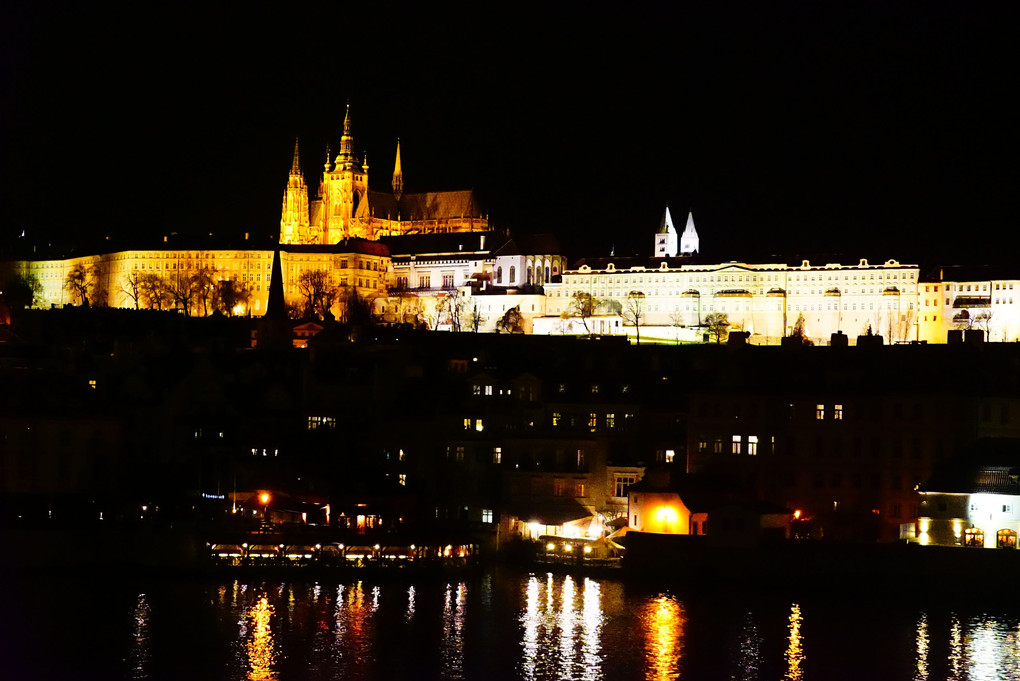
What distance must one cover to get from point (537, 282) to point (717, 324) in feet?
80.6

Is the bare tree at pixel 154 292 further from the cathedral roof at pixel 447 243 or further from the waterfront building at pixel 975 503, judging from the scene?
the waterfront building at pixel 975 503

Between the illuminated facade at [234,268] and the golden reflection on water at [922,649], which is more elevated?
the illuminated facade at [234,268]

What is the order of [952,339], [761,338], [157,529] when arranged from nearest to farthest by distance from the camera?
[157,529], [952,339], [761,338]

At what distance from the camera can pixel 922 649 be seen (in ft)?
133

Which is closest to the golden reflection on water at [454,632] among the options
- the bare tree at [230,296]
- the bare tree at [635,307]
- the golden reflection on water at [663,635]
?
the golden reflection on water at [663,635]

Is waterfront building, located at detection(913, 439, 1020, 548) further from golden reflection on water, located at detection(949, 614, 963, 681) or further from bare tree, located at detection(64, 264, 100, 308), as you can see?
bare tree, located at detection(64, 264, 100, 308)

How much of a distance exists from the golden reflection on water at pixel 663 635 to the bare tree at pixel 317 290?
309ft

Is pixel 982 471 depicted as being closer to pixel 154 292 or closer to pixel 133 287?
pixel 154 292

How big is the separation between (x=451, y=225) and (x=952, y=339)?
115 metres

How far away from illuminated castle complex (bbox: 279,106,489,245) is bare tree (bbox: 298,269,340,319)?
21610mm

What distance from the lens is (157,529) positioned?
50.5m

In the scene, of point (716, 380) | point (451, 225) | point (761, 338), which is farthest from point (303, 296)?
point (716, 380)

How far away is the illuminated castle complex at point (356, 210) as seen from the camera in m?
181

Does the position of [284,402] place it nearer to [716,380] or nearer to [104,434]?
[104,434]
